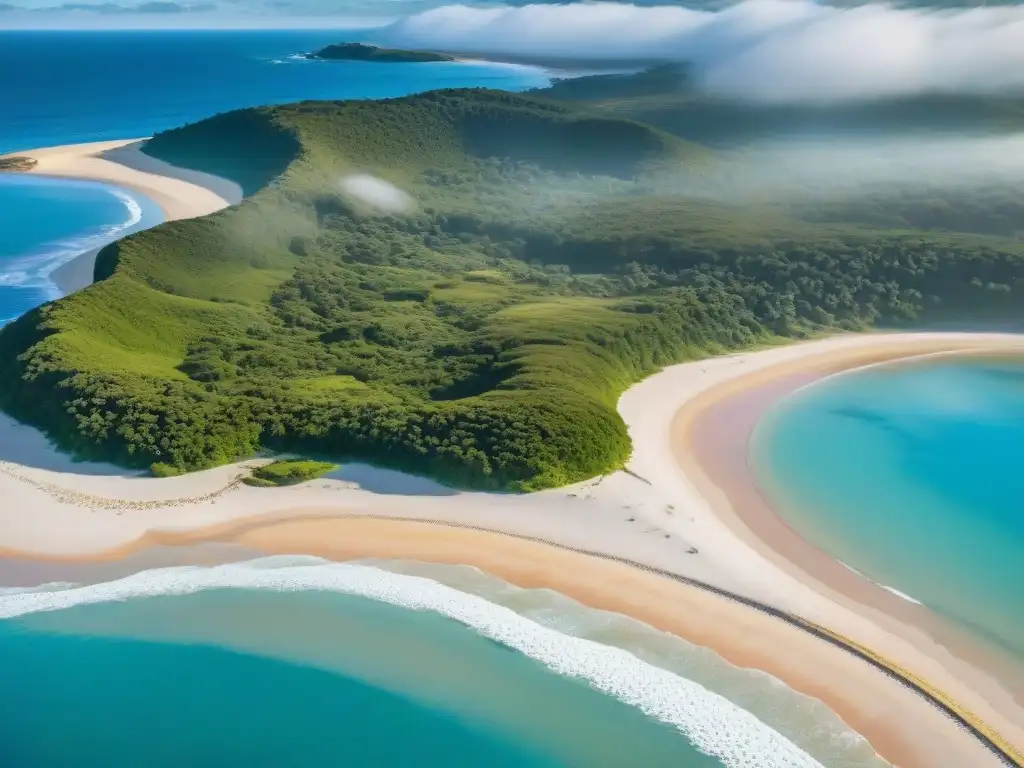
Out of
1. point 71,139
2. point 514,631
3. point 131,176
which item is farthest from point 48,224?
point 514,631

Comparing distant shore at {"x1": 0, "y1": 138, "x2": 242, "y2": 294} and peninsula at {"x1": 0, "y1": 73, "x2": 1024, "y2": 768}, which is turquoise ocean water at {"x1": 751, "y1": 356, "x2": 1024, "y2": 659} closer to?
peninsula at {"x1": 0, "y1": 73, "x2": 1024, "y2": 768}

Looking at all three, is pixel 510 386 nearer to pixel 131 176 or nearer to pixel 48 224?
pixel 48 224

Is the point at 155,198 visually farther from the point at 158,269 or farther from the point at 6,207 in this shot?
the point at 158,269

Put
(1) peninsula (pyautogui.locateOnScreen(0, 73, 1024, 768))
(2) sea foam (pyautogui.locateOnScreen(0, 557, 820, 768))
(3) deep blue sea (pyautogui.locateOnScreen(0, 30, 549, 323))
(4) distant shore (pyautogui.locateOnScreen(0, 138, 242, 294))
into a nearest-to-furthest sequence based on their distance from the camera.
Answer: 1. (2) sea foam (pyautogui.locateOnScreen(0, 557, 820, 768))
2. (1) peninsula (pyautogui.locateOnScreen(0, 73, 1024, 768))
3. (3) deep blue sea (pyautogui.locateOnScreen(0, 30, 549, 323))
4. (4) distant shore (pyautogui.locateOnScreen(0, 138, 242, 294))

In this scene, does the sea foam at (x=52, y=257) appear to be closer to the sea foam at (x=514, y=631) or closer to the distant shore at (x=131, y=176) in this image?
the distant shore at (x=131, y=176)

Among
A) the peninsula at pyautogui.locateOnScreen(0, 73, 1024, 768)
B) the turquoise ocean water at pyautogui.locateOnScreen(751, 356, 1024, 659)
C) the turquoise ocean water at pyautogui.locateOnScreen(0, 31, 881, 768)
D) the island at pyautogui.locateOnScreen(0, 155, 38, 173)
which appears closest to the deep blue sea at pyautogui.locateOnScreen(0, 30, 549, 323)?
the island at pyautogui.locateOnScreen(0, 155, 38, 173)

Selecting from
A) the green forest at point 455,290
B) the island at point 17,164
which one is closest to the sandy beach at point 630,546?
the green forest at point 455,290
